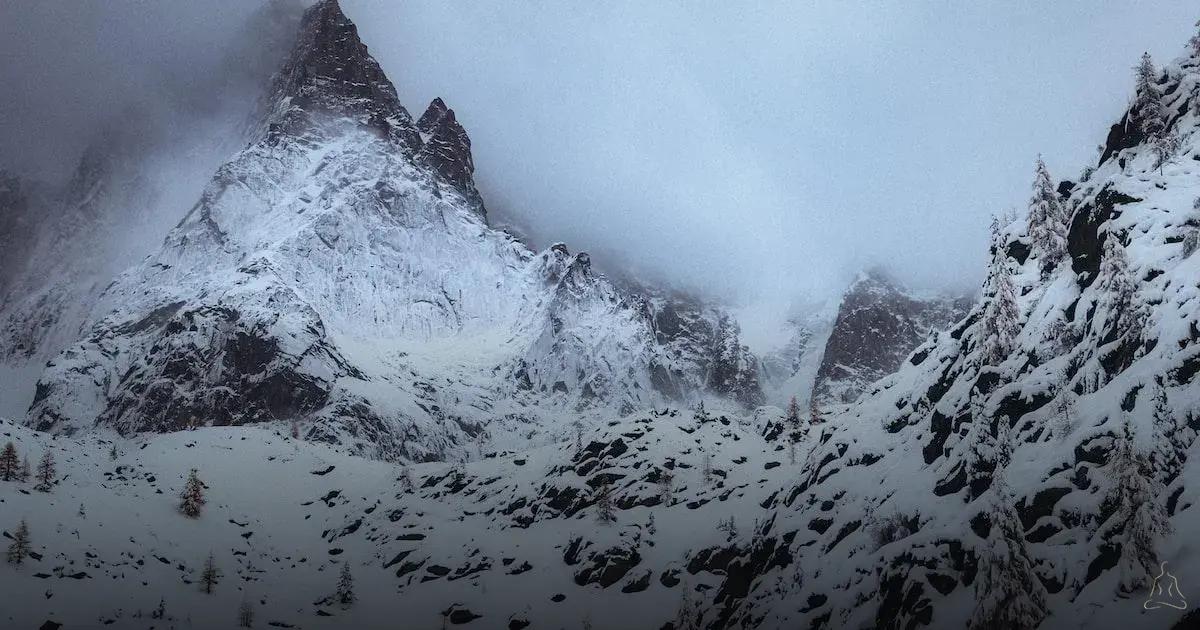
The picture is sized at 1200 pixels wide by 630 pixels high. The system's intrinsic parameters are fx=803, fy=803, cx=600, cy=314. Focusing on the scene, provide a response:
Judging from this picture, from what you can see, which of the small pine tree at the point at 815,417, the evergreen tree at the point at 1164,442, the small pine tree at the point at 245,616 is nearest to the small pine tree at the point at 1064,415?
the evergreen tree at the point at 1164,442

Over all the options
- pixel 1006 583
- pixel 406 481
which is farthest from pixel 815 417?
pixel 1006 583

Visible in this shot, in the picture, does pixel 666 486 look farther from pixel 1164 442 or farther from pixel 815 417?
pixel 1164 442

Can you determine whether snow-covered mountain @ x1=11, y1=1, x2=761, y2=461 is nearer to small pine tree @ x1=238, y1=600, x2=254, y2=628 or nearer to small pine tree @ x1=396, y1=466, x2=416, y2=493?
small pine tree @ x1=396, y1=466, x2=416, y2=493

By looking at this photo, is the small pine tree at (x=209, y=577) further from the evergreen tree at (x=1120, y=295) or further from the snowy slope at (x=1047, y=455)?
the evergreen tree at (x=1120, y=295)

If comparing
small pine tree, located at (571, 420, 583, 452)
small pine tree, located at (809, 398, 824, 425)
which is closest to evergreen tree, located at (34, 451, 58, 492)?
small pine tree, located at (571, 420, 583, 452)

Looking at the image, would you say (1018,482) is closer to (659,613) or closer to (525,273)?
(659,613)

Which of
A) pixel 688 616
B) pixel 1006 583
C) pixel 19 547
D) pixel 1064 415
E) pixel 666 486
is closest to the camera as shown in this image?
pixel 1006 583
